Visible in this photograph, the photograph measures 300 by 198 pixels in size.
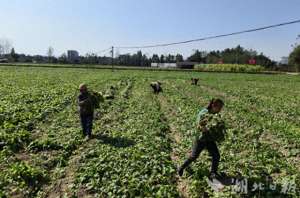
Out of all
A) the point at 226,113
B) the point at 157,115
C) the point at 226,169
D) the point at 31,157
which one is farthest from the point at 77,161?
the point at 226,113

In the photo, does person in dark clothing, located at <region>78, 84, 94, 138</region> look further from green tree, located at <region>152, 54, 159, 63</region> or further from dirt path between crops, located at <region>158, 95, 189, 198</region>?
green tree, located at <region>152, 54, 159, 63</region>

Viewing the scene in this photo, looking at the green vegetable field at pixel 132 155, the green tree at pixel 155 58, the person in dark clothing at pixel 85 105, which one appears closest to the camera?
the green vegetable field at pixel 132 155

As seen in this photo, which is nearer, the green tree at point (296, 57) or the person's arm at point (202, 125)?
the person's arm at point (202, 125)

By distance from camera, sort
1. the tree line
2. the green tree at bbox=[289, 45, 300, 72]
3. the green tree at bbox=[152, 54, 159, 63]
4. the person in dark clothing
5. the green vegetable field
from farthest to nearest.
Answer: the green tree at bbox=[152, 54, 159, 63], the tree line, the green tree at bbox=[289, 45, 300, 72], the person in dark clothing, the green vegetable field

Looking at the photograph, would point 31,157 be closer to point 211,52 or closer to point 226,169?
Answer: point 226,169


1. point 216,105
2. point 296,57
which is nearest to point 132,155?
point 216,105

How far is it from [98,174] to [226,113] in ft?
39.0

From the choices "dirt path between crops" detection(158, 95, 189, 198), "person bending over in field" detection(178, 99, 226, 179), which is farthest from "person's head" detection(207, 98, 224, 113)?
"dirt path between crops" detection(158, 95, 189, 198)

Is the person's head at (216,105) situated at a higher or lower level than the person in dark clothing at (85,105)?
higher

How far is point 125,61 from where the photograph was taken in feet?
495

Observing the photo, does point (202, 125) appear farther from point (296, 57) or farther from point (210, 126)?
point (296, 57)

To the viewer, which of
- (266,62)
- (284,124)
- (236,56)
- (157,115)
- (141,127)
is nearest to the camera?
(141,127)

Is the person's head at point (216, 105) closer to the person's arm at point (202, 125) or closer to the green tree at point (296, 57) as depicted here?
the person's arm at point (202, 125)

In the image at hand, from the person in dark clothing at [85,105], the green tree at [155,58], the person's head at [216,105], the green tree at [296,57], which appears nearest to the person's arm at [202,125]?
the person's head at [216,105]
